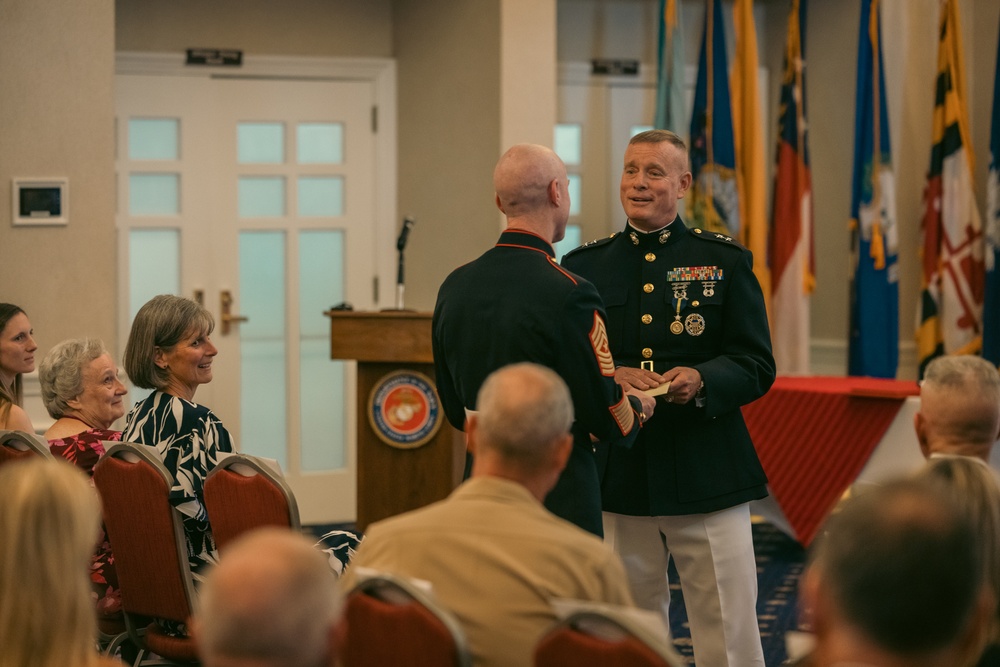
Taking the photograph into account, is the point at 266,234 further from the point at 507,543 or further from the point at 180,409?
the point at 507,543

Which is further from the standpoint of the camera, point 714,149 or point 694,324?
point 714,149

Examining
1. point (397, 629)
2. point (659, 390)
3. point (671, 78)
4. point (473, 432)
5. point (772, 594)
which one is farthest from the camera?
point (671, 78)

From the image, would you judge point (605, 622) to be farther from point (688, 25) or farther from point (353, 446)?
point (688, 25)

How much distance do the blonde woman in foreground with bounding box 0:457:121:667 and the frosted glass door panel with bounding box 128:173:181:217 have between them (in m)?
5.02

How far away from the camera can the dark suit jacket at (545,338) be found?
265cm

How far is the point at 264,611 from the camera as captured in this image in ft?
4.45

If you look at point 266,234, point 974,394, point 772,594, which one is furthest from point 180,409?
point 266,234

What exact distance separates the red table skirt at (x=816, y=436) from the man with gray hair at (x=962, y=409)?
9.00 ft

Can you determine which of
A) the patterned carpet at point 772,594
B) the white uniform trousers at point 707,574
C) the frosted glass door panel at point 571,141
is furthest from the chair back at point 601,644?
the frosted glass door panel at point 571,141

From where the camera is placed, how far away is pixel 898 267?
6.51 m

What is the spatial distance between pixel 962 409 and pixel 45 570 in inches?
68.7

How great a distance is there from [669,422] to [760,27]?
4965 millimetres

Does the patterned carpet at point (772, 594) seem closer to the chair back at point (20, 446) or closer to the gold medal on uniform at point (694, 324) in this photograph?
the gold medal on uniform at point (694, 324)

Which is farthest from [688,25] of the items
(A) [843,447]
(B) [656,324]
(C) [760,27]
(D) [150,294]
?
(B) [656,324]
